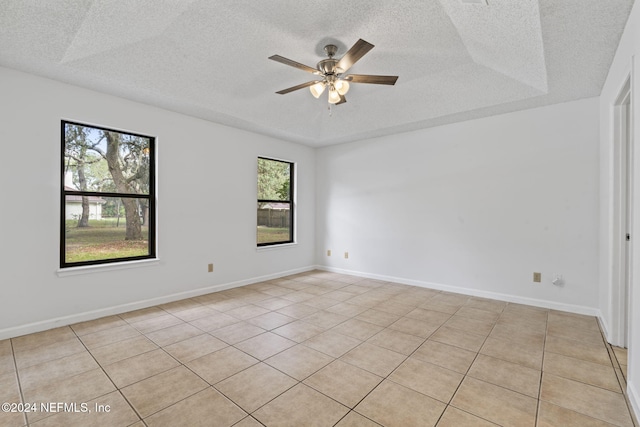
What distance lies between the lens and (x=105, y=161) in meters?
3.46

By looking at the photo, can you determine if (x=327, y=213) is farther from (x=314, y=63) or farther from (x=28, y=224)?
(x=28, y=224)

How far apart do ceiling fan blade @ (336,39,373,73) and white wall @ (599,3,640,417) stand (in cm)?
166

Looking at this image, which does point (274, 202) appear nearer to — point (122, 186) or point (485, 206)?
point (122, 186)

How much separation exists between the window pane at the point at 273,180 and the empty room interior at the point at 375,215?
0.10 metres

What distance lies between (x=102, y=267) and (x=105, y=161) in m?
1.20

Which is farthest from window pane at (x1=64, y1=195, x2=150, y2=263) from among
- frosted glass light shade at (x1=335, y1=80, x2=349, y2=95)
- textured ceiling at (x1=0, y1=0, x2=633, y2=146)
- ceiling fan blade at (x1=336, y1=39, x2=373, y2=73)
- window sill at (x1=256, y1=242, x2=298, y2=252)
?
ceiling fan blade at (x1=336, y1=39, x2=373, y2=73)

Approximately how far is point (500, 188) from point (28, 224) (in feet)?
17.2

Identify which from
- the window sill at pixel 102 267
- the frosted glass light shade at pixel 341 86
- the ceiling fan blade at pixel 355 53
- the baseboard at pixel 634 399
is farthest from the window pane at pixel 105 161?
Result: the baseboard at pixel 634 399

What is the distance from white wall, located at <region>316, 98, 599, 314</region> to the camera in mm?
3465

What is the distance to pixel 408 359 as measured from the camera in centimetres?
241

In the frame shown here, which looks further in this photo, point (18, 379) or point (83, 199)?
point (83, 199)

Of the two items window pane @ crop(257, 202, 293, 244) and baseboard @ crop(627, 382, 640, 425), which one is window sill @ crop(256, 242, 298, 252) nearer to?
window pane @ crop(257, 202, 293, 244)

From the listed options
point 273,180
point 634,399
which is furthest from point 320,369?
point 273,180

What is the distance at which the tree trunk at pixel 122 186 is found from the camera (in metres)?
3.50
